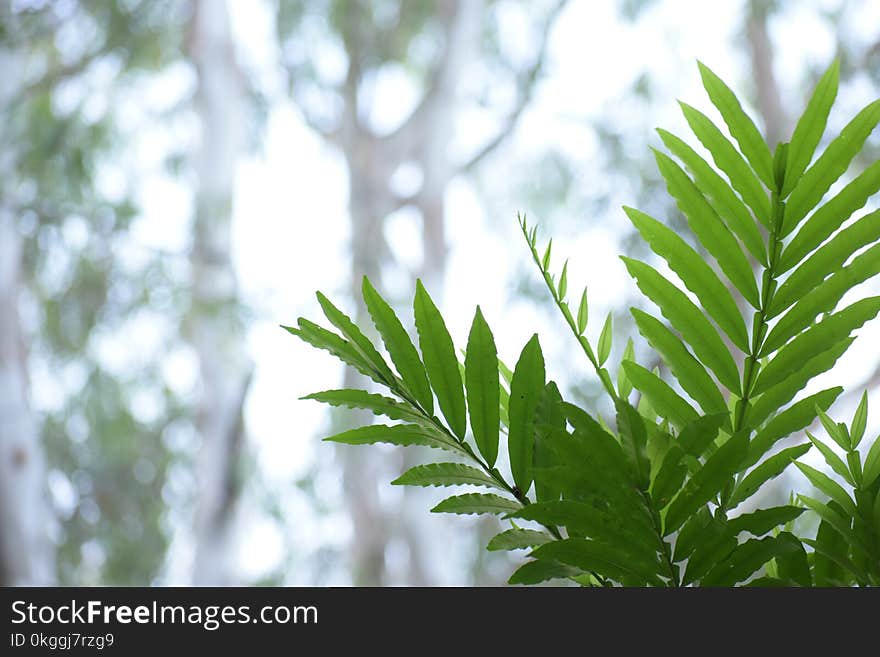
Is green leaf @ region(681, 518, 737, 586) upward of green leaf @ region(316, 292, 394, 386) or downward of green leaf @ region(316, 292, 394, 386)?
downward

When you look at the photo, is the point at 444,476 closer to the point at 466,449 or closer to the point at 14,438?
the point at 466,449

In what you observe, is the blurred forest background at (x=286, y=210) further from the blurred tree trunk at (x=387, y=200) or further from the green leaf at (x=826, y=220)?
the green leaf at (x=826, y=220)

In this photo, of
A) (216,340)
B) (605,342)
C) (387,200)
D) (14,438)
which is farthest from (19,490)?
(605,342)

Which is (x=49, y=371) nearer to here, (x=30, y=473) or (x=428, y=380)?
(x=30, y=473)

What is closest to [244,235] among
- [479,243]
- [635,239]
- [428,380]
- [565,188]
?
[479,243]

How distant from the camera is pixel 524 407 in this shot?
262mm

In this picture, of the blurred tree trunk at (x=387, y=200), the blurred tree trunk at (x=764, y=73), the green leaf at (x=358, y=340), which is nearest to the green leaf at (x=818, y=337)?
the green leaf at (x=358, y=340)

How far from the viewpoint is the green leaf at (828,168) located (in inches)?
10.0

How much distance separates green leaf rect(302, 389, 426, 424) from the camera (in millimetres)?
260

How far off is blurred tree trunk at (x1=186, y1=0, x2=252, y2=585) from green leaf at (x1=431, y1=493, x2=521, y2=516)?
2.80 metres

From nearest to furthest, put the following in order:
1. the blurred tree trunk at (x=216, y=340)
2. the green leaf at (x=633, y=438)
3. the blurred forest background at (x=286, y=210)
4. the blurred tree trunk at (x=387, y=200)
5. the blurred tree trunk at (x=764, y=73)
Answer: the green leaf at (x=633, y=438), the blurred tree trunk at (x=216, y=340), the blurred forest background at (x=286, y=210), the blurred tree trunk at (x=387, y=200), the blurred tree trunk at (x=764, y=73)

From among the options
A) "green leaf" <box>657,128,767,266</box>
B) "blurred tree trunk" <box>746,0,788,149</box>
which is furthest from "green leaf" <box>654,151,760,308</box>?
"blurred tree trunk" <box>746,0,788,149</box>

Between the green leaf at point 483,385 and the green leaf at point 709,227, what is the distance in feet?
0.21

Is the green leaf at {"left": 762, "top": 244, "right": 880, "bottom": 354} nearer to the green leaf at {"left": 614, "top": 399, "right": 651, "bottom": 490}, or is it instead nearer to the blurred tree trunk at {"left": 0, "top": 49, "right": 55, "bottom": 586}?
the green leaf at {"left": 614, "top": 399, "right": 651, "bottom": 490}
